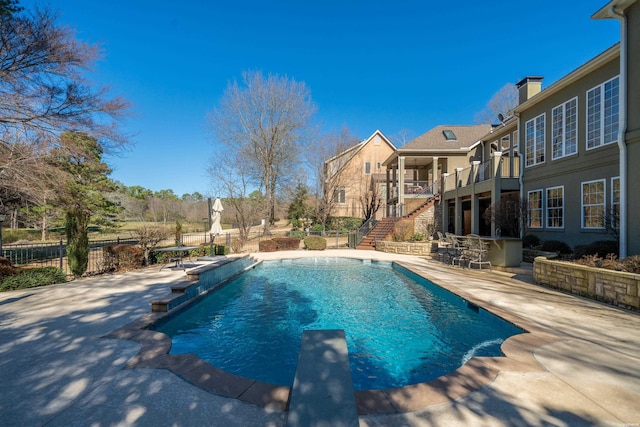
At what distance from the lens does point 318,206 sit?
28.3 metres

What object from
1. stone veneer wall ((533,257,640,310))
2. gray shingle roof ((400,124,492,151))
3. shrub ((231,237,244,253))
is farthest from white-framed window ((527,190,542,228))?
shrub ((231,237,244,253))

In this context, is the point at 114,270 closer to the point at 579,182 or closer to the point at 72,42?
the point at 72,42

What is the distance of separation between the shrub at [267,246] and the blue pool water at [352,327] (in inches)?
328

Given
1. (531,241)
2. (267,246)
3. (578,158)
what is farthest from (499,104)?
(267,246)

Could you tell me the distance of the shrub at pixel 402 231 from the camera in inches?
683

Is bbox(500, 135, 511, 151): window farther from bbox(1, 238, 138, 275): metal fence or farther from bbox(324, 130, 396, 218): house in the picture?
bbox(1, 238, 138, 275): metal fence

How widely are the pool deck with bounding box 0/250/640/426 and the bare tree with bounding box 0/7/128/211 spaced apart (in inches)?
305

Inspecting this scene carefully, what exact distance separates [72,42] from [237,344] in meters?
14.0

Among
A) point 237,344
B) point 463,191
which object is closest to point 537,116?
point 463,191

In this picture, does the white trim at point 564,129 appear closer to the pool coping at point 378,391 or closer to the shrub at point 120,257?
the pool coping at point 378,391

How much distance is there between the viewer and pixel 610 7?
8094 millimetres

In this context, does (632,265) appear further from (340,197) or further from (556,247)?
(340,197)

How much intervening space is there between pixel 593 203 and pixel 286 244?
14.7 m

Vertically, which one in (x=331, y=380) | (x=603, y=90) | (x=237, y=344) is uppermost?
(x=603, y=90)
